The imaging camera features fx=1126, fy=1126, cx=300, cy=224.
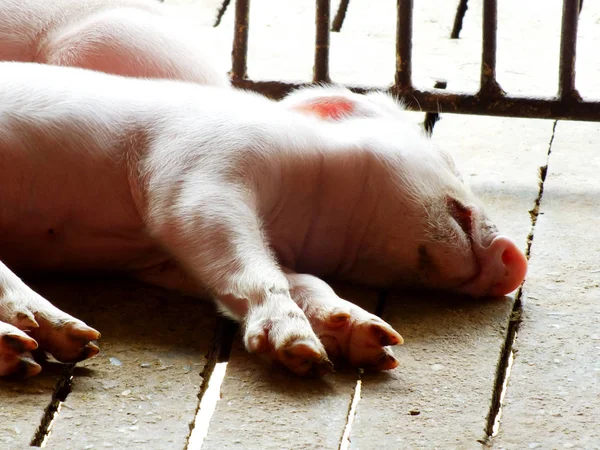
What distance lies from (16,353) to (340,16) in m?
4.80

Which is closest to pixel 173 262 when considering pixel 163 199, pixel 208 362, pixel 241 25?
pixel 163 199

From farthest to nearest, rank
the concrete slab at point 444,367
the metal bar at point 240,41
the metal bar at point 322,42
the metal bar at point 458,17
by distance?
the metal bar at point 458,17, the metal bar at point 240,41, the metal bar at point 322,42, the concrete slab at point 444,367

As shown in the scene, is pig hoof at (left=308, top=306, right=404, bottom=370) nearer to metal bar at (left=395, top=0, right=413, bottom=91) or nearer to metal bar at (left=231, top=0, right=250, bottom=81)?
metal bar at (left=395, top=0, right=413, bottom=91)

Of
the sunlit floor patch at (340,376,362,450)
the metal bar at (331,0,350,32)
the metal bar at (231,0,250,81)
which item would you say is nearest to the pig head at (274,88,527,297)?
the sunlit floor patch at (340,376,362,450)

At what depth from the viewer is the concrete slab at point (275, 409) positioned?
2.71 m

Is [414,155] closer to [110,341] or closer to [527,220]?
[527,220]

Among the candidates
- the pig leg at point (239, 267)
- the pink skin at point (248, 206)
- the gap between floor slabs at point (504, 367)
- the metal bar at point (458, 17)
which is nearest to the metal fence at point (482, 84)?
the gap between floor slabs at point (504, 367)

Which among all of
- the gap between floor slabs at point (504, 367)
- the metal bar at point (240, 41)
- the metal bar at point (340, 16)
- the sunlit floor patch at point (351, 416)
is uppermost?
the metal bar at point (240, 41)

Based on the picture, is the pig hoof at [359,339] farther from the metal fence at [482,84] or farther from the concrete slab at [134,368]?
the metal fence at [482,84]

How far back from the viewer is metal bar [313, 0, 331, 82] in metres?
5.23

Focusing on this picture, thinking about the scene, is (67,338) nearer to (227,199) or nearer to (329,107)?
(227,199)

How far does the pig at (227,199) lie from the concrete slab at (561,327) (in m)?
0.21

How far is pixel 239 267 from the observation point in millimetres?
3219

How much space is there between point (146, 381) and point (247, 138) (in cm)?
94
